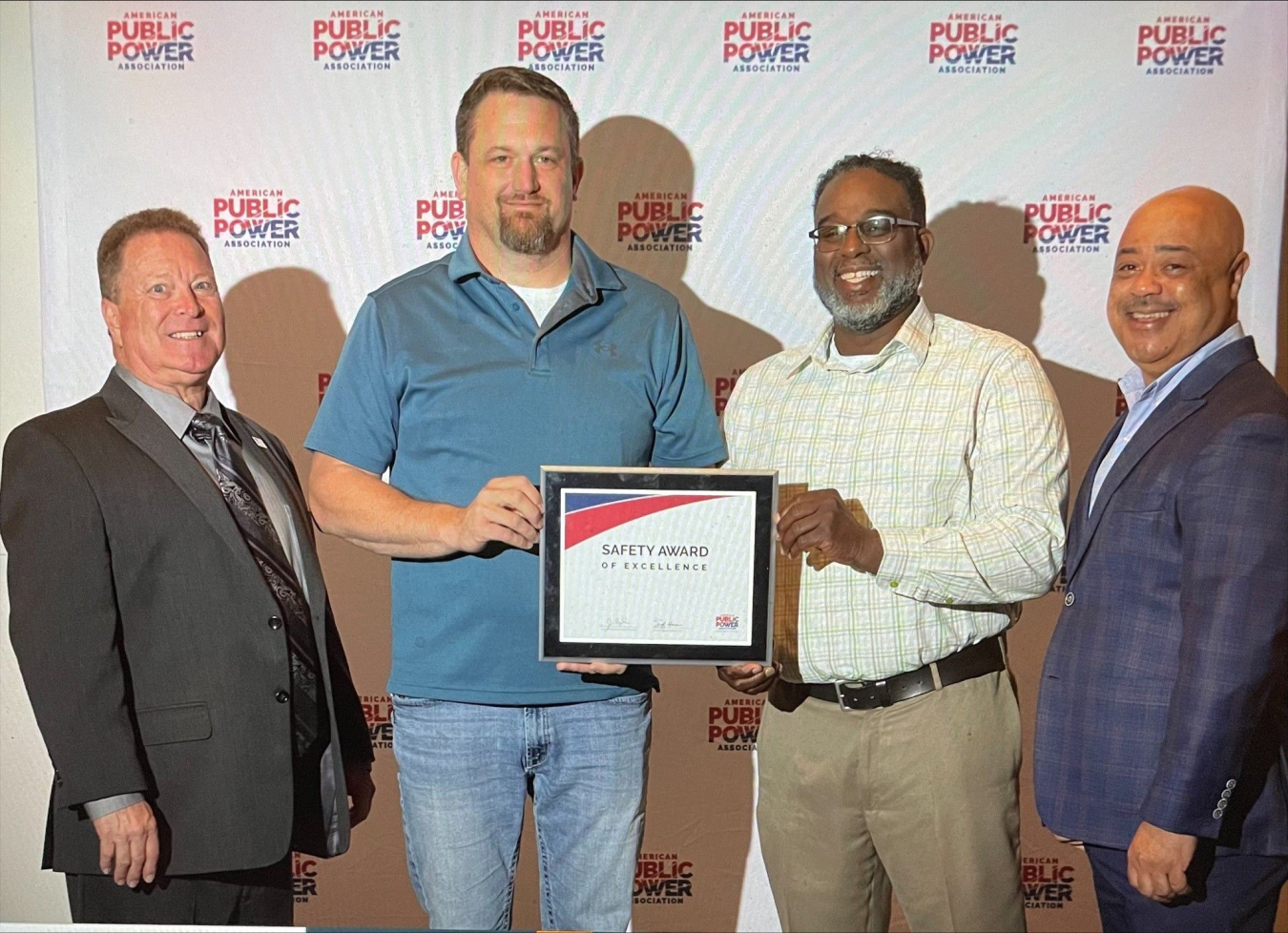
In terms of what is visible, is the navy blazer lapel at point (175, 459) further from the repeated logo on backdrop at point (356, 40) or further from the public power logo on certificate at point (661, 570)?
the repeated logo on backdrop at point (356, 40)

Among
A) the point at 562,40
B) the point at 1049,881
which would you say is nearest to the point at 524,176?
the point at 562,40

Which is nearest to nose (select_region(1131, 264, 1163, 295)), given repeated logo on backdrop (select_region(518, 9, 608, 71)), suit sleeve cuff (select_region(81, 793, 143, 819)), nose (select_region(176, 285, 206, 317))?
repeated logo on backdrop (select_region(518, 9, 608, 71))

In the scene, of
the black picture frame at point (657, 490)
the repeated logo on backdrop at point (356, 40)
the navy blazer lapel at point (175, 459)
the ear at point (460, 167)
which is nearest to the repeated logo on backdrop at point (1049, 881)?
the black picture frame at point (657, 490)

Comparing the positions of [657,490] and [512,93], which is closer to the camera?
[657,490]

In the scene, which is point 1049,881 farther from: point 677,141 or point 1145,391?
point 677,141

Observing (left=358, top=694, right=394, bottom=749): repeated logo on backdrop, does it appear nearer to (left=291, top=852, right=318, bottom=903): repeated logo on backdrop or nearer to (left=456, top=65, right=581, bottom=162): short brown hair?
(left=291, top=852, right=318, bottom=903): repeated logo on backdrop

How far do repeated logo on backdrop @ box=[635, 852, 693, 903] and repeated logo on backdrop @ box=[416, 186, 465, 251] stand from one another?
1725 millimetres

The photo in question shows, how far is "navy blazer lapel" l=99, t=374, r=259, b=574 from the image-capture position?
2.24 metres

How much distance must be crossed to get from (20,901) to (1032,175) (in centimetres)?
323

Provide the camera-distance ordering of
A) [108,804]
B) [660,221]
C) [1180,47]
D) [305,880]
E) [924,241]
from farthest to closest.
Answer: [305,880], [660,221], [1180,47], [924,241], [108,804]

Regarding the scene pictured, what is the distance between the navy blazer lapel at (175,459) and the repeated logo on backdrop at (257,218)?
0.71 meters

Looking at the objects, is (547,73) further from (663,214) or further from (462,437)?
(462,437)

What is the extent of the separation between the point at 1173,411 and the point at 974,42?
1.17m

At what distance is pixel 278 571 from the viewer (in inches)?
91.4
